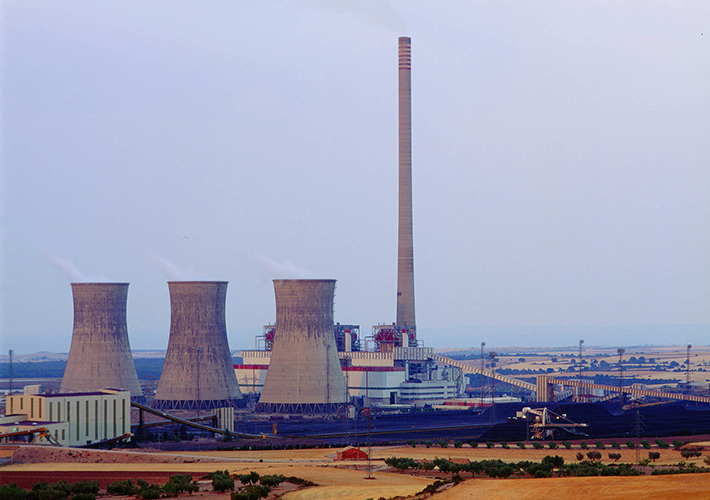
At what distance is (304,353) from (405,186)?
2238 centimetres

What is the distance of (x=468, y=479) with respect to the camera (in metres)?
31.2

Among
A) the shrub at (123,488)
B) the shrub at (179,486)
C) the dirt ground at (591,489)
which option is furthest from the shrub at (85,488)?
the dirt ground at (591,489)

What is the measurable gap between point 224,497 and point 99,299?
35.9m

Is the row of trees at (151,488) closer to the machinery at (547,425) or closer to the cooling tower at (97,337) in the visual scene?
the machinery at (547,425)

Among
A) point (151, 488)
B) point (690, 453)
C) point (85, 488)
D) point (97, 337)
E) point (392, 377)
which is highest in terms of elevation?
point (97, 337)

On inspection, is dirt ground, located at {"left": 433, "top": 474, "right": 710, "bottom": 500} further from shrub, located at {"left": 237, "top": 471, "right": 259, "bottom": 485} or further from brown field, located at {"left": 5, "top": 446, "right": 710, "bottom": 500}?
shrub, located at {"left": 237, "top": 471, "right": 259, "bottom": 485}

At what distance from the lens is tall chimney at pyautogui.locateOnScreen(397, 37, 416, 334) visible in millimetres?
81062

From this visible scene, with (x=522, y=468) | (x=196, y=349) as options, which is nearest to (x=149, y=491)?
(x=522, y=468)

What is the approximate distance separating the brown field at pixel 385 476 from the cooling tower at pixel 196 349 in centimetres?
1955

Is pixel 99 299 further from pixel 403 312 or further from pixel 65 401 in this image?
pixel 403 312

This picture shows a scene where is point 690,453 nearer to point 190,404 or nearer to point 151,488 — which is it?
point 151,488

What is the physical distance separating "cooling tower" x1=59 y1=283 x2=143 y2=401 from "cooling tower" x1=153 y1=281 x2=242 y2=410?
307 cm

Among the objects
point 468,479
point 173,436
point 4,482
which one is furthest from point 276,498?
point 173,436

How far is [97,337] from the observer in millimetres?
63156
